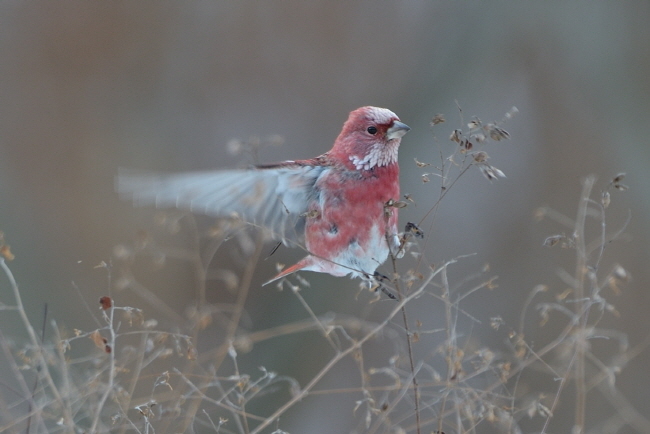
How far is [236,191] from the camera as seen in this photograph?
2613 millimetres

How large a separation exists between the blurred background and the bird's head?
2.98 metres

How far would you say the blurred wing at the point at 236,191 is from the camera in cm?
228

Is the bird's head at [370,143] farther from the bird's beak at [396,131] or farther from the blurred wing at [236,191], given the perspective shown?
the blurred wing at [236,191]

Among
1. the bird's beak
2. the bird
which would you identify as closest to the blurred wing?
the bird

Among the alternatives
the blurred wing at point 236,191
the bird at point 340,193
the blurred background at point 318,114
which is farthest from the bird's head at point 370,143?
the blurred background at point 318,114

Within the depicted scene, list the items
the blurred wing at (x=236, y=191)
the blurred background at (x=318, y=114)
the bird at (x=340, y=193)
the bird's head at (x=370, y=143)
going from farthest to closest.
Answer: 1. the blurred background at (x=318, y=114)
2. the bird's head at (x=370, y=143)
3. the bird at (x=340, y=193)
4. the blurred wing at (x=236, y=191)

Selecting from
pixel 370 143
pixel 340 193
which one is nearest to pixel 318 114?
pixel 370 143

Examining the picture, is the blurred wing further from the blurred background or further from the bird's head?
the blurred background

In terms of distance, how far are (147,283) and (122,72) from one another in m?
2.13

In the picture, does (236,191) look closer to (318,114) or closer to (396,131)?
(396,131)

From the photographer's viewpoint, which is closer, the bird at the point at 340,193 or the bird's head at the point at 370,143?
the bird at the point at 340,193

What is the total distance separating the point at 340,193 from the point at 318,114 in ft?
13.9

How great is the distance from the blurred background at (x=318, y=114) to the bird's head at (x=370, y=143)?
2982mm

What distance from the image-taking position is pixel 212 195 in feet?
8.47
